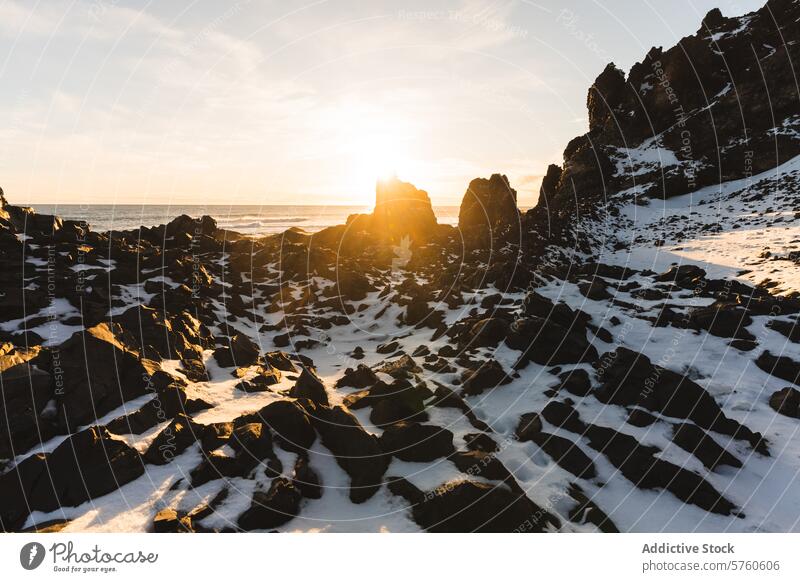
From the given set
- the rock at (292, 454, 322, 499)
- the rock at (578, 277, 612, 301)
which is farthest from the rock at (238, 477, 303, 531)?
the rock at (578, 277, 612, 301)

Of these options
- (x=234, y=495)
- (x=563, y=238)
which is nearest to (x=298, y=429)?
(x=234, y=495)

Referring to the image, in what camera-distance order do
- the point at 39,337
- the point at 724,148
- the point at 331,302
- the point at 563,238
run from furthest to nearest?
the point at 724,148
the point at 563,238
the point at 331,302
the point at 39,337

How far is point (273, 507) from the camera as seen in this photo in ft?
33.0

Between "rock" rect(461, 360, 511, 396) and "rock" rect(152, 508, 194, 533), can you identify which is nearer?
"rock" rect(152, 508, 194, 533)

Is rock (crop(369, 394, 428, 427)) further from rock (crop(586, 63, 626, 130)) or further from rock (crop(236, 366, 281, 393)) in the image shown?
rock (crop(586, 63, 626, 130))

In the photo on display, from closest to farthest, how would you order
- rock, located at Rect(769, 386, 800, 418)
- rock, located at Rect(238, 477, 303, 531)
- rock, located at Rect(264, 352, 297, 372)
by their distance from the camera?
rock, located at Rect(238, 477, 303, 531)
rock, located at Rect(769, 386, 800, 418)
rock, located at Rect(264, 352, 297, 372)

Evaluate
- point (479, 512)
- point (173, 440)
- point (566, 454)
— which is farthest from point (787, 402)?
point (173, 440)

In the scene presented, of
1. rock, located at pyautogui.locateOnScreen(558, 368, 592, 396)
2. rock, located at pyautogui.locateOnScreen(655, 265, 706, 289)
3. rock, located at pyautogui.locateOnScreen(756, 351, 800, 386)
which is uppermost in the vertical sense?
rock, located at pyautogui.locateOnScreen(655, 265, 706, 289)

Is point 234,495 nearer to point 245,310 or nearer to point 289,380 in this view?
point 289,380

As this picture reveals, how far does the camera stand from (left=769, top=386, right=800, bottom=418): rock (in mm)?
13320

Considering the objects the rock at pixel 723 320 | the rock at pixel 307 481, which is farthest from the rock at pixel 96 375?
the rock at pixel 723 320

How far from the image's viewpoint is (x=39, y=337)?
1573 cm

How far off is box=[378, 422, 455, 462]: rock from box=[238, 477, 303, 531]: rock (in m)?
3.10

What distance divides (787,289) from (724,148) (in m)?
43.5
